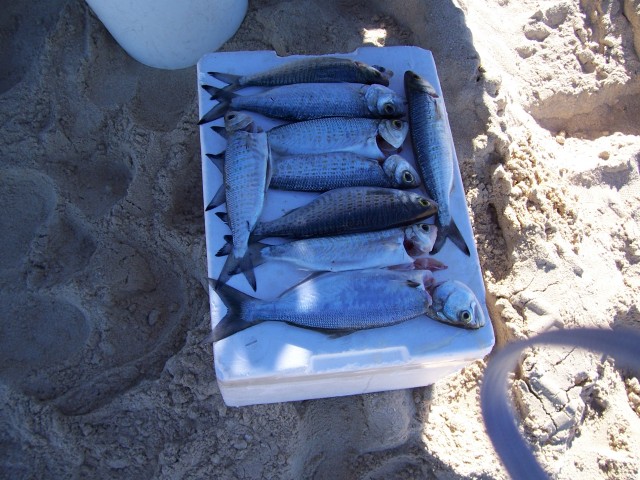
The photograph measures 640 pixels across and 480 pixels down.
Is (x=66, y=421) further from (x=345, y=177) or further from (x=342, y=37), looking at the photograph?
(x=342, y=37)

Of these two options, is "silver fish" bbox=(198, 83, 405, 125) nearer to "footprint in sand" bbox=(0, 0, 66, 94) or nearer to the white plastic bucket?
the white plastic bucket

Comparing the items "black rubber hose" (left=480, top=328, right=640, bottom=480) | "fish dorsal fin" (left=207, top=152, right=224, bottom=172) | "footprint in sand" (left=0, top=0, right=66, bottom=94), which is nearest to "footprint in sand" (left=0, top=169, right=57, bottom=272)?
"footprint in sand" (left=0, top=0, right=66, bottom=94)

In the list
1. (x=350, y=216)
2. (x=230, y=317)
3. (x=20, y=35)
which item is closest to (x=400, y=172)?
(x=350, y=216)

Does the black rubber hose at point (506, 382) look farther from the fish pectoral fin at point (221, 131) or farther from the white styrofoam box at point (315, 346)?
the fish pectoral fin at point (221, 131)

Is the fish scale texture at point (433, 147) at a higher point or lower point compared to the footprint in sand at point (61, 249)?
higher

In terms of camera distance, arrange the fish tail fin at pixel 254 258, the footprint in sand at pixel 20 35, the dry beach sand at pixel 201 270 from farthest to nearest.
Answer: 1. the footprint in sand at pixel 20 35
2. the dry beach sand at pixel 201 270
3. the fish tail fin at pixel 254 258

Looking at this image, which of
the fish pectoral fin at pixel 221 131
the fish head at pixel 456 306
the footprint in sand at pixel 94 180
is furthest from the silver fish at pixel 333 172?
the footprint in sand at pixel 94 180

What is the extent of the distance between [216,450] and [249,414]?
190 millimetres

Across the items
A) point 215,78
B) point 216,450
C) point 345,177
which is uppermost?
point 215,78

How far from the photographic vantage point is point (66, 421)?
215 cm

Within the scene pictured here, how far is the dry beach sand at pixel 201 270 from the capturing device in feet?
7.25

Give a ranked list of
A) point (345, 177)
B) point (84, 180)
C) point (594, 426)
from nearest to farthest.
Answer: point (345, 177), point (594, 426), point (84, 180)

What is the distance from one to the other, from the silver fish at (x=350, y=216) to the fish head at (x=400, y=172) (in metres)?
0.10

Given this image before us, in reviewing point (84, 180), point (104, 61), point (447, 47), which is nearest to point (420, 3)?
point (447, 47)
